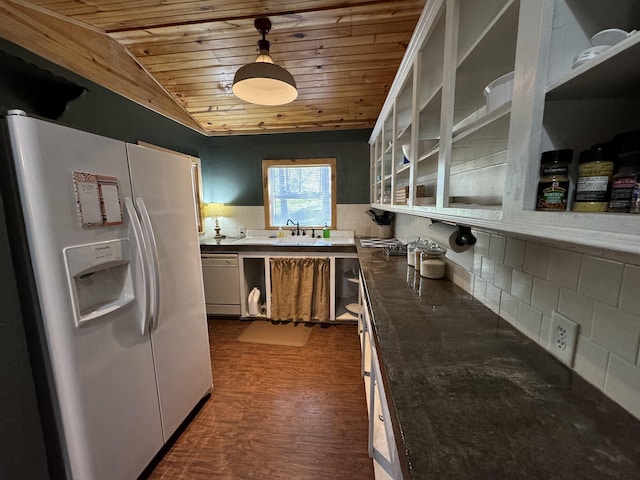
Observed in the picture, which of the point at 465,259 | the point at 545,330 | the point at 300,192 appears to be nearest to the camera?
the point at 545,330

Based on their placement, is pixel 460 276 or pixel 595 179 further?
pixel 460 276

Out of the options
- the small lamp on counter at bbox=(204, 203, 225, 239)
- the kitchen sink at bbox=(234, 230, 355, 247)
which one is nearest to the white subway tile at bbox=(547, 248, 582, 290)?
the kitchen sink at bbox=(234, 230, 355, 247)

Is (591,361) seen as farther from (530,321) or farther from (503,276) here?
(503,276)

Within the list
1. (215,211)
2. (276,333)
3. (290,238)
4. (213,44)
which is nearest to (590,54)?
(213,44)

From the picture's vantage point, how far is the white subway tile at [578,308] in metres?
0.68

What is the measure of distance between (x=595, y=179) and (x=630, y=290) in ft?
1.13

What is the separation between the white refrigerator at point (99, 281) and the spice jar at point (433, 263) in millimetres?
1513

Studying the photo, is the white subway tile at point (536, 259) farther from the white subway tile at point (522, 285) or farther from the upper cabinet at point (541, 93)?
the upper cabinet at point (541, 93)

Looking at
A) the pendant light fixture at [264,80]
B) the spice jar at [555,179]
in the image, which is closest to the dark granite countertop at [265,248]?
the pendant light fixture at [264,80]

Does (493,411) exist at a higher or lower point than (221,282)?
higher

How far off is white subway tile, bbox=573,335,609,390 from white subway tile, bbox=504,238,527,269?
0.33m

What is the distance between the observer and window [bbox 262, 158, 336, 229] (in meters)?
3.49

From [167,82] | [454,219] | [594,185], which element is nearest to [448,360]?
[454,219]

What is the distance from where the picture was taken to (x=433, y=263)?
1.59 m
